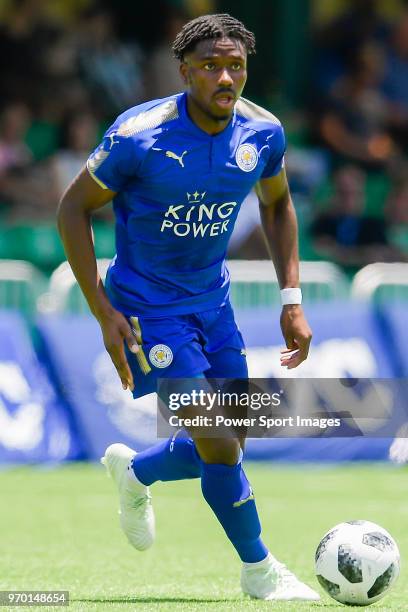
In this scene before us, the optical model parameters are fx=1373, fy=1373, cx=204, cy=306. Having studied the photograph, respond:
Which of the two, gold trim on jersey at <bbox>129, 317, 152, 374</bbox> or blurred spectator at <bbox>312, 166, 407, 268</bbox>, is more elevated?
gold trim on jersey at <bbox>129, 317, 152, 374</bbox>

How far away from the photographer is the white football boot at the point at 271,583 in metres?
5.95

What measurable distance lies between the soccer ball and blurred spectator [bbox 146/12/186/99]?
10.8 metres

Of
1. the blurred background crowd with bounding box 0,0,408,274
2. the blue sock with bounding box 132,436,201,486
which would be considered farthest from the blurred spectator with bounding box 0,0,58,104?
the blue sock with bounding box 132,436,201,486

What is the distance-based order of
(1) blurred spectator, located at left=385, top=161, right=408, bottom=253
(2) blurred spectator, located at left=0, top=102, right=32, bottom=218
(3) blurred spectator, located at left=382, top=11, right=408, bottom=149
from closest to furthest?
1. (2) blurred spectator, located at left=0, top=102, right=32, bottom=218
2. (1) blurred spectator, located at left=385, top=161, right=408, bottom=253
3. (3) blurred spectator, located at left=382, top=11, right=408, bottom=149

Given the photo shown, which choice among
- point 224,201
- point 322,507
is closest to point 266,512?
point 322,507

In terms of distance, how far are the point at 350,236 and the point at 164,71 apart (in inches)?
124

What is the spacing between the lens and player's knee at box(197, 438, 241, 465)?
598 centimetres

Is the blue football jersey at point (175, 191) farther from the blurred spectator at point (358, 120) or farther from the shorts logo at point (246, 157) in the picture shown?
the blurred spectator at point (358, 120)

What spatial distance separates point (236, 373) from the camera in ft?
20.9

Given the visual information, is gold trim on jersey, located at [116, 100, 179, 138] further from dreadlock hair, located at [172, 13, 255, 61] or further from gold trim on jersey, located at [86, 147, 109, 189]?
dreadlock hair, located at [172, 13, 255, 61]

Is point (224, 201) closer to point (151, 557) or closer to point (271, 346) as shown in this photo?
point (151, 557)

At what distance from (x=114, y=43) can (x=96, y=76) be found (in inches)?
24.1

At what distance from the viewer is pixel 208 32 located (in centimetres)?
596

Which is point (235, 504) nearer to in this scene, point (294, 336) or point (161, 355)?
point (161, 355)
